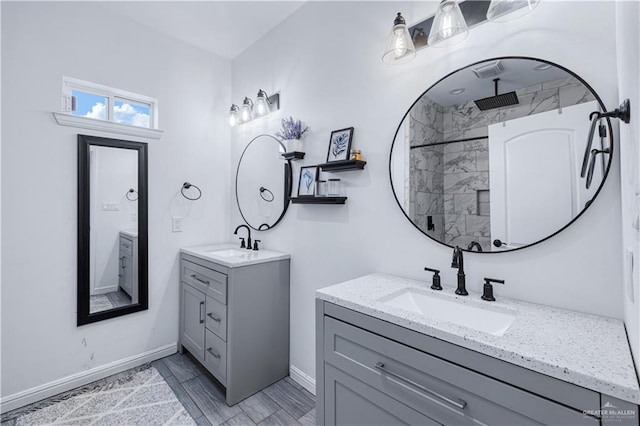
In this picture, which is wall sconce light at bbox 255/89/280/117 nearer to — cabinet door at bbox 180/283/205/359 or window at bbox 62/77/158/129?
window at bbox 62/77/158/129

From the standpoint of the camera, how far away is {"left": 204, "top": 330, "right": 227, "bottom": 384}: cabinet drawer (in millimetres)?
1956

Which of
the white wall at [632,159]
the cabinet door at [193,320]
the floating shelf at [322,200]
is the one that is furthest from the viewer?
the cabinet door at [193,320]

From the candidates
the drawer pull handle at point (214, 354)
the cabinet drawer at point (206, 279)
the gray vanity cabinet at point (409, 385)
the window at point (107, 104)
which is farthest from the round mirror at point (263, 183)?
the gray vanity cabinet at point (409, 385)

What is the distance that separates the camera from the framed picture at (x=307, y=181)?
2053 millimetres

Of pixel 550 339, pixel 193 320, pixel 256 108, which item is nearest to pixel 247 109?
pixel 256 108

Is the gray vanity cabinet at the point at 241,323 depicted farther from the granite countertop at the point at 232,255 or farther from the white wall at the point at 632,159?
the white wall at the point at 632,159

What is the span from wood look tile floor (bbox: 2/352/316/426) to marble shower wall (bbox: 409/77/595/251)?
1419mm

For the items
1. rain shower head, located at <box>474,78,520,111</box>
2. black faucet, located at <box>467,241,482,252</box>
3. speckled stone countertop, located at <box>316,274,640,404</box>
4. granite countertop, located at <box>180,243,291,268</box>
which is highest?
rain shower head, located at <box>474,78,520,111</box>

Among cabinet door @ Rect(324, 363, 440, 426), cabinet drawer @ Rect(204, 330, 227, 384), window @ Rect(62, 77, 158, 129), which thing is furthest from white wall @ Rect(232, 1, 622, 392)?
window @ Rect(62, 77, 158, 129)

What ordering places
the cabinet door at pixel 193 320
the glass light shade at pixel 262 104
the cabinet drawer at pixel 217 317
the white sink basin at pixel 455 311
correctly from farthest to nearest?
the glass light shade at pixel 262 104 < the cabinet door at pixel 193 320 < the cabinet drawer at pixel 217 317 < the white sink basin at pixel 455 311

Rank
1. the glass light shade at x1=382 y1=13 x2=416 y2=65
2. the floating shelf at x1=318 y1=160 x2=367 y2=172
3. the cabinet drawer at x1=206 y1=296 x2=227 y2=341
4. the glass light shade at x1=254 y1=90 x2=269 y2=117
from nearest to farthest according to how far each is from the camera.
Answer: the glass light shade at x1=382 y1=13 x2=416 y2=65 < the floating shelf at x1=318 y1=160 x2=367 y2=172 < the cabinet drawer at x1=206 y1=296 x2=227 y2=341 < the glass light shade at x1=254 y1=90 x2=269 y2=117

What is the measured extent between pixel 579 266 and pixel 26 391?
3207 mm

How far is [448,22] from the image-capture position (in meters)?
1.27

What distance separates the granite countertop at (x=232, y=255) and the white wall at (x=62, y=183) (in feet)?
0.96
